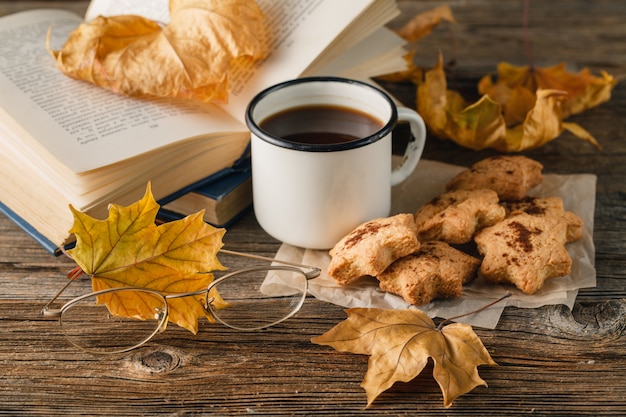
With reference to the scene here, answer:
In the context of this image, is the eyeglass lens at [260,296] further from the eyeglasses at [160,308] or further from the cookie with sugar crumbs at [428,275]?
the cookie with sugar crumbs at [428,275]

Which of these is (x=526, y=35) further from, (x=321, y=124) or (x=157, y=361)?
(x=157, y=361)

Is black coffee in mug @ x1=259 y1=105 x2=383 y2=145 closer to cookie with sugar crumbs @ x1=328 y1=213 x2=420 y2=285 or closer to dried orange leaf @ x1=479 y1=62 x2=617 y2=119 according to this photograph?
cookie with sugar crumbs @ x1=328 y1=213 x2=420 y2=285

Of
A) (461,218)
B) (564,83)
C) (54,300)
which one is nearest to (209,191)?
(54,300)

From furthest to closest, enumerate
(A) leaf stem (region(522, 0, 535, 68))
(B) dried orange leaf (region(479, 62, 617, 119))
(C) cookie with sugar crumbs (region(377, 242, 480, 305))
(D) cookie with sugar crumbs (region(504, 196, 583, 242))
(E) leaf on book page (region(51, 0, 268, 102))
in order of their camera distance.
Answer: (A) leaf stem (region(522, 0, 535, 68)) < (B) dried orange leaf (region(479, 62, 617, 119)) < (E) leaf on book page (region(51, 0, 268, 102)) < (D) cookie with sugar crumbs (region(504, 196, 583, 242)) < (C) cookie with sugar crumbs (region(377, 242, 480, 305))

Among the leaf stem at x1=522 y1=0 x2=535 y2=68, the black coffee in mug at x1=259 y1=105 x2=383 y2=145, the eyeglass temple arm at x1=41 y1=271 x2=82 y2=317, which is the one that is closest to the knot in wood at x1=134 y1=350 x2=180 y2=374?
the eyeglass temple arm at x1=41 y1=271 x2=82 y2=317

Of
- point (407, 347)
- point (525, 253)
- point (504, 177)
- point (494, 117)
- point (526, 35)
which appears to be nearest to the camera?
point (407, 347)
